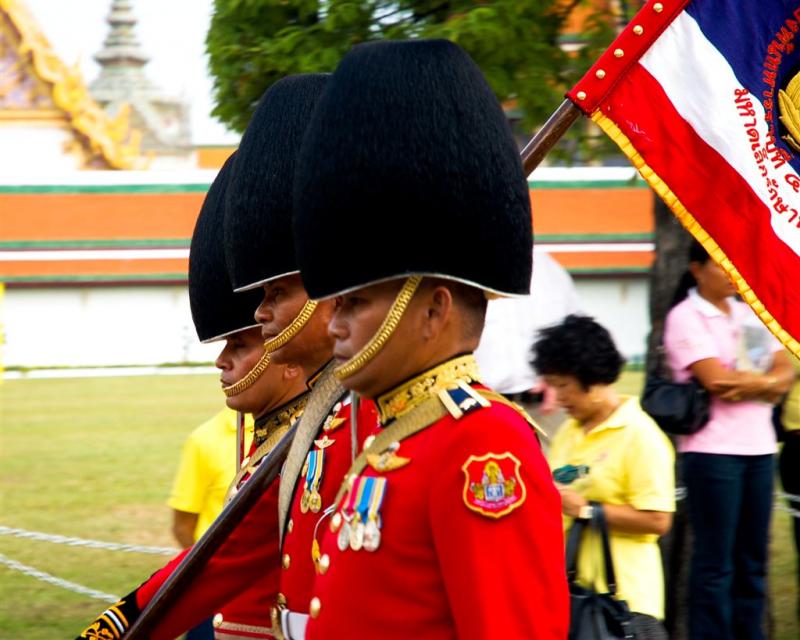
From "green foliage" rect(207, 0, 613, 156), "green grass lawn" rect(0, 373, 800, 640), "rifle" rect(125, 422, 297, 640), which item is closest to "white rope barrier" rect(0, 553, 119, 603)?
"green grass lawn" rect(0, 373, 800, 640)

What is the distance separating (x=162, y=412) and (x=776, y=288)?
1512 cm

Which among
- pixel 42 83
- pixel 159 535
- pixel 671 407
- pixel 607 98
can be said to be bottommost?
pixel 159 535

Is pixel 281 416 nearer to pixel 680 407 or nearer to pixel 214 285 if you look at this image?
pixel 214 285

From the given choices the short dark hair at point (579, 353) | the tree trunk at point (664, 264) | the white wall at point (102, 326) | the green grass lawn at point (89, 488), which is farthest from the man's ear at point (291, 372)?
the white wall at point (102, 326)

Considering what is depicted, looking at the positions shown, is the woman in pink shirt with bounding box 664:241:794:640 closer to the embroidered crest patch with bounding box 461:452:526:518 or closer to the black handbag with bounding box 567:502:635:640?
the black handbag with bounding box 567:502:635:640

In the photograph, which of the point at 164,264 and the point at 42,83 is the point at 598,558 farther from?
the point at 42,83

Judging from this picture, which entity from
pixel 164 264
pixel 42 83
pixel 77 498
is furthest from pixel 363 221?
pixel 42 83

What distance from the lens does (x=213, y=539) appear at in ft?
9.93

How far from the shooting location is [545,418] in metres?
6.01

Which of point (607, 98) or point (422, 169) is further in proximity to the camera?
point (607, 98)

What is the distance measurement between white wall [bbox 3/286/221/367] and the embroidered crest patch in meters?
25.0

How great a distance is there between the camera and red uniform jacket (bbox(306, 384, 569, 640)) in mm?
2002

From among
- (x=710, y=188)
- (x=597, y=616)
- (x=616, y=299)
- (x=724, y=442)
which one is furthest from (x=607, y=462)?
(x=616, y=299)

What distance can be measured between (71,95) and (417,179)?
28291mm
